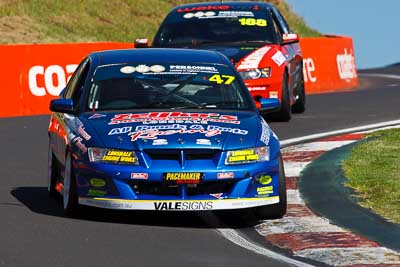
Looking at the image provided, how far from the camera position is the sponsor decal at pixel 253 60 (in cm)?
1866

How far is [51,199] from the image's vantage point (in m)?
12.0

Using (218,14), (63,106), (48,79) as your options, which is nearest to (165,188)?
(63,106)

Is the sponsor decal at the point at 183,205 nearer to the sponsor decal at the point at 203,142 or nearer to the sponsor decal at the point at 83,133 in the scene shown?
the sponsor decal at the point at 203,142

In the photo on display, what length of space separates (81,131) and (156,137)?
2.34 ft

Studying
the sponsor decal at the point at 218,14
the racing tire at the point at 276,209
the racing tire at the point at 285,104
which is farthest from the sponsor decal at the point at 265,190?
the sponsor decal at the point at 218,14

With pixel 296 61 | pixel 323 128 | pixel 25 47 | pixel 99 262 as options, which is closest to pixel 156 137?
pixel 99 262

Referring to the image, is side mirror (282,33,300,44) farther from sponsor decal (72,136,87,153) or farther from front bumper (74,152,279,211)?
front bumper (74,152,279,211)

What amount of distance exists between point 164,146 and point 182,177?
28 centimetres

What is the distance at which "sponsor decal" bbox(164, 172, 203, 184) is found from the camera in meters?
10.2

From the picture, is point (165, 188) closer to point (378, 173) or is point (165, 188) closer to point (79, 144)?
point (79, 144)

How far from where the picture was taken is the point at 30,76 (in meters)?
22.9

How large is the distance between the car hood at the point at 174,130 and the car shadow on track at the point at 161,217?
597 millimetres

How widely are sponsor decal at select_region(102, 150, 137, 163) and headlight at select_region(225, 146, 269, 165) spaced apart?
68 centimetres

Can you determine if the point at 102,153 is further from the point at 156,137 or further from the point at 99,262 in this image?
the point at 99,262
